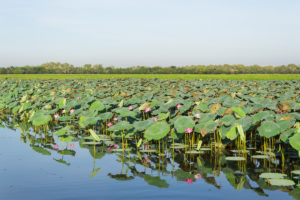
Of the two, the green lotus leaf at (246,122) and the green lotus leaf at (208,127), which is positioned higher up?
the green lotus leaf at (246,122)

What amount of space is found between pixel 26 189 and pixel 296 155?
179 inches

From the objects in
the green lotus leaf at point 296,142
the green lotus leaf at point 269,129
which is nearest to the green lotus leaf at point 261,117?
the green lotus leaf at point 269,129

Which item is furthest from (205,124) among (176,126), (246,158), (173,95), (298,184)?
(173,95)

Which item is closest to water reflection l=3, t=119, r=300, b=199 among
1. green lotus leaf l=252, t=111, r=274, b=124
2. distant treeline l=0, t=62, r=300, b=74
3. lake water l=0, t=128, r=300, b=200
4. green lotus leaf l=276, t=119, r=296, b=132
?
lake water l=0, t=128, r=300, b=200

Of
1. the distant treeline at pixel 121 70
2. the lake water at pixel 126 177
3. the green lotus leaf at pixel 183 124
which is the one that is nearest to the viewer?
the lake water at pixel 126 177

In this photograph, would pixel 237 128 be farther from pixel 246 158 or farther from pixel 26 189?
pixel 26 189

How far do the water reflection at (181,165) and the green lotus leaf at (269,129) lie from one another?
524 millimetres

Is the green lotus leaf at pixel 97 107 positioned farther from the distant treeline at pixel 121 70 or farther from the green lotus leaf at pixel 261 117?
the distant treeline at pixel 121 70

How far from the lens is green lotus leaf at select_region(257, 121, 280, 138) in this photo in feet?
16.0

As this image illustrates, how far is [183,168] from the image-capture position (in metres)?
4.93

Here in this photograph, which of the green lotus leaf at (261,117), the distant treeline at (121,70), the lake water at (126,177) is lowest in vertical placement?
the lake water at (126,177)

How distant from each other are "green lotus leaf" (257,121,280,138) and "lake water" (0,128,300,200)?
52 centimetres

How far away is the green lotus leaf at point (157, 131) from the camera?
511 cm

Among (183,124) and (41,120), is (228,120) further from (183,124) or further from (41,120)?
(41,120)
